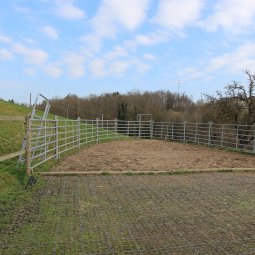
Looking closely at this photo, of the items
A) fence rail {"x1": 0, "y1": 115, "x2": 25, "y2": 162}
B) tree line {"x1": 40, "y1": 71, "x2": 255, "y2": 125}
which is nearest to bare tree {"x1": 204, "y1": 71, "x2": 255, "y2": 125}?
tree line {"x1": 40, "y1": 71, "x2": 255, "y2": 125}

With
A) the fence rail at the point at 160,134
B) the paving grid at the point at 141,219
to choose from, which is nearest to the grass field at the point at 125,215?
the paving grid at the point at 141,219

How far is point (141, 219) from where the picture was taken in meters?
4.64

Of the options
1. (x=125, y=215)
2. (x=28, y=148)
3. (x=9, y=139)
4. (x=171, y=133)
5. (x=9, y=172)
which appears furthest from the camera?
(x=171, y=133)

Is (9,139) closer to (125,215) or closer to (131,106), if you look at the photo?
(125,215)

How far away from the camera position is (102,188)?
6605 millimetres

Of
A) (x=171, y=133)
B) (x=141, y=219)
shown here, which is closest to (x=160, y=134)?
(x=171, y=133)

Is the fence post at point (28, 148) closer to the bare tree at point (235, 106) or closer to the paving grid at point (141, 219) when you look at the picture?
the paving grid at point (141, 219)

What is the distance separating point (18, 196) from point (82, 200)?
1.01 meters

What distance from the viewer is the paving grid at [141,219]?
3.65 meters

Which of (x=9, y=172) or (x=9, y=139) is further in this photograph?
(x=9, y=139)

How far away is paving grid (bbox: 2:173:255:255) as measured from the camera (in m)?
3.65

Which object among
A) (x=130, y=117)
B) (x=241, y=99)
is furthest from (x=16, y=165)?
(x=130, y=117)

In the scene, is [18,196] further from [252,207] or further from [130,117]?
[130,117]

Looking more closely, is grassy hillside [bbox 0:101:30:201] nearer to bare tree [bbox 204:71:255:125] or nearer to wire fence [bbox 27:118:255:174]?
wire fence [bbox 27:118:255:174]
